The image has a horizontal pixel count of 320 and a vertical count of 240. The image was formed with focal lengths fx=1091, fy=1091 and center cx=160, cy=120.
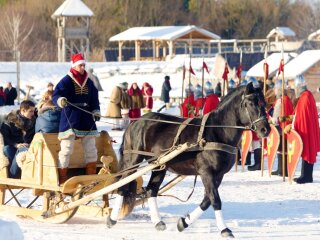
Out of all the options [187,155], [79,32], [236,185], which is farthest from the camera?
[79,32]

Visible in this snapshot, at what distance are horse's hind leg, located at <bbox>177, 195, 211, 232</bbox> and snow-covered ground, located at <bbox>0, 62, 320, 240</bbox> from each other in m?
0.08

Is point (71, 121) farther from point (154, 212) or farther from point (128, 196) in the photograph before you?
point (154, 212)

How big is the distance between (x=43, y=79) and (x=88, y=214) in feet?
124

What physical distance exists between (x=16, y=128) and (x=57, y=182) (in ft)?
4.45

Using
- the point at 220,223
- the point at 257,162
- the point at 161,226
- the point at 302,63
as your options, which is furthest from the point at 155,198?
the point at 302,63

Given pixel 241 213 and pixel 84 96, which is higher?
pixel 84 96

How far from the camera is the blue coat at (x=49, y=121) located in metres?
12.1

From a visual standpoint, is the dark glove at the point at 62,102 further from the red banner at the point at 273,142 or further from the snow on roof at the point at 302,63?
the snow on roof at the point at 302,63

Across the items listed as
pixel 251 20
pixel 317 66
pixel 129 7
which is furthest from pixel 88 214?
pixel 251 20

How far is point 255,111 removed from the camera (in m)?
11.0

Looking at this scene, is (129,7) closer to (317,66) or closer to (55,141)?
(317,66)

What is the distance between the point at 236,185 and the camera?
50.4ft

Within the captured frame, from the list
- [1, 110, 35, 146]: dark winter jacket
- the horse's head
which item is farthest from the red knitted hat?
the horse's head

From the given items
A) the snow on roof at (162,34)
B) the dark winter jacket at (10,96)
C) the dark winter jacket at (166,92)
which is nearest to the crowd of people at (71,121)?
the dark winter jacket at (10,96)
